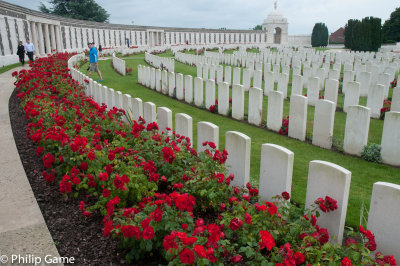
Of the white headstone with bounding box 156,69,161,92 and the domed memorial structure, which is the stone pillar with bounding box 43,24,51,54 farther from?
the domed memorial structure

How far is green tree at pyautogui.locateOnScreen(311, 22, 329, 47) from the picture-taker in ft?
187

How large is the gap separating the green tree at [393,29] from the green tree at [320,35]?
11.1 meters

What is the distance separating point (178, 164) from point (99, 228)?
3.25 ft

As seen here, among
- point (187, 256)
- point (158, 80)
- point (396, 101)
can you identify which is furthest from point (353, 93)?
→ point (187, 256)

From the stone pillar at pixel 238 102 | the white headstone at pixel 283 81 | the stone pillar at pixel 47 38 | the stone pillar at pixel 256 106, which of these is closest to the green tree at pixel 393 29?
the stone pillar at pixel 47 38

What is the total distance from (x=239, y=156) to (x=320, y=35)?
59969mm

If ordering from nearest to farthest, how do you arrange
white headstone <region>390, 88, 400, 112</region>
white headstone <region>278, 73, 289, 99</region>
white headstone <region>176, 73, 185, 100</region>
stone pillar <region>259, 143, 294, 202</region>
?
stone pillar <region>259, 143, 294, 202</region>, white headstone <region>390, 88, 400, 112</region>, white headstone <region>278, 73, 289, 99</region>, white headstone <region>176, 73, 185, 100</region>

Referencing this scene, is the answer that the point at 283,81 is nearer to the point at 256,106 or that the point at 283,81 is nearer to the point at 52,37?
the point at 256,106

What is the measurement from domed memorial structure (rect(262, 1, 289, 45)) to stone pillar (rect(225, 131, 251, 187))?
6364 cm

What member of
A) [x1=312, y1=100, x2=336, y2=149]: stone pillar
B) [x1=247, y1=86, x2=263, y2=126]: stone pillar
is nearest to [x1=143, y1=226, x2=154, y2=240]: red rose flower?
[x1=312, y1=100, x2=336, y2=149]: stone pillar

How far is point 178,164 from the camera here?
135 inches

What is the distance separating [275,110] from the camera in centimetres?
622

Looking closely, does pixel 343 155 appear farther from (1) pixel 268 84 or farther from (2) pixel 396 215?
(1) pixel 268 84

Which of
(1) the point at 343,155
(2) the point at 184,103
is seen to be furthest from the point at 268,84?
(1) the point at 343,155
